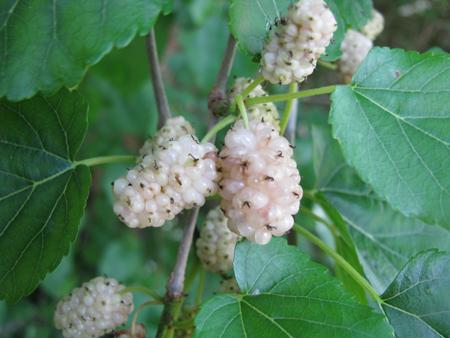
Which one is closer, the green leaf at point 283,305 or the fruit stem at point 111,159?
the green leaf at point 283,305

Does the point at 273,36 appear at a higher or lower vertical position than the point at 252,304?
higher

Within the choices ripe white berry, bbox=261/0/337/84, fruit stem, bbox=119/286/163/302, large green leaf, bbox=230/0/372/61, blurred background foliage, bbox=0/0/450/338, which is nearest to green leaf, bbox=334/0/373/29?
large green leaf, bbox=230/0/372/61

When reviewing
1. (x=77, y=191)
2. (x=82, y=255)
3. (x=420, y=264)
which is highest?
(x=77, y=191)

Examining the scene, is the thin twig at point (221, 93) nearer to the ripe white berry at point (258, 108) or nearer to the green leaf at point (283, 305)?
the ripe white berry at point (258, 108)

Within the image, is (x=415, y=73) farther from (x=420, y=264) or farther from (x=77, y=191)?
(x=77, y=191)

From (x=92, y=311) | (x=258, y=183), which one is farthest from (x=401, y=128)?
(x=92, y=311)

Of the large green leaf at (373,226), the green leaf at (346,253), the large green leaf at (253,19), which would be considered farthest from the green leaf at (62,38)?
the large green leaf at (373,226)

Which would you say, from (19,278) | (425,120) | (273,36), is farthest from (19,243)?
(425,120)
